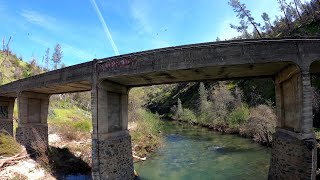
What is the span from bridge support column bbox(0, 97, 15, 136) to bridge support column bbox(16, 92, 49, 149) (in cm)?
738

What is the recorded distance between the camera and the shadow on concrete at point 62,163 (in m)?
Answer: 20.4

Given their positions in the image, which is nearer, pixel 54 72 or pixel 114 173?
pixel 114 173

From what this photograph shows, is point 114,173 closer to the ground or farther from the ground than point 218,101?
closer to the ground

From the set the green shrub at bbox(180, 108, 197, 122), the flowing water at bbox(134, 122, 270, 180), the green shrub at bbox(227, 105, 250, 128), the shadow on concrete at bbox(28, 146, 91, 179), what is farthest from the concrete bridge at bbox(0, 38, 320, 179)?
the green shrub at bbox(180, 108, 197, 122)

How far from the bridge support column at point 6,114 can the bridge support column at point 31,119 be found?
738 cm

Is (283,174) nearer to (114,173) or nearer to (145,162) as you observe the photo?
(114,173)

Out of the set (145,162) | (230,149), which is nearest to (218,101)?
(230,149)

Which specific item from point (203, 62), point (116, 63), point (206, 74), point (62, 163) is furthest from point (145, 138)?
point (203, 62)

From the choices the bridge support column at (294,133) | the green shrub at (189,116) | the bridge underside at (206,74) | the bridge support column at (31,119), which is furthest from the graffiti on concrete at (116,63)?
the green shrub at (189,116)

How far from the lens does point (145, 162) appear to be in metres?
25.6

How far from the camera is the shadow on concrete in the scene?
2044 cm

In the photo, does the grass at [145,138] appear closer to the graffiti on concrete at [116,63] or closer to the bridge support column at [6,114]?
the bridge support column at [6,114]

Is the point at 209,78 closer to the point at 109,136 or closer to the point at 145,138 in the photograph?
the point at 109,136

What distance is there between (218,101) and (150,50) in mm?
42706
